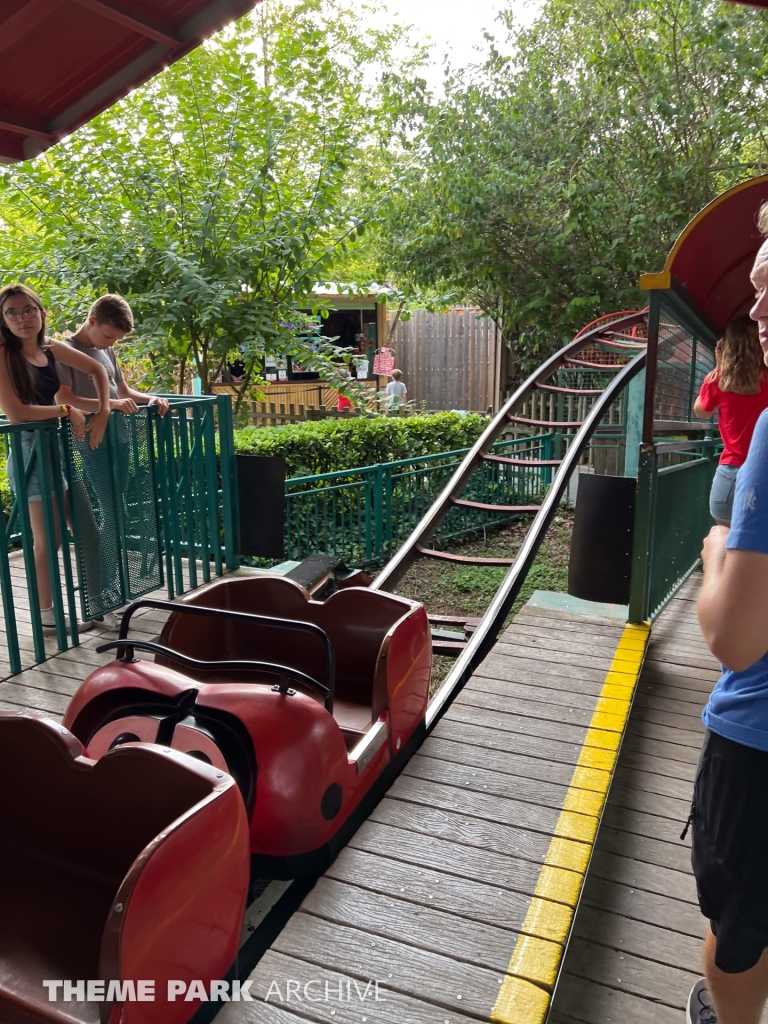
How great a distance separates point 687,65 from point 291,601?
27.4ft

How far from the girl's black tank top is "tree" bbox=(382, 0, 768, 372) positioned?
5179mm

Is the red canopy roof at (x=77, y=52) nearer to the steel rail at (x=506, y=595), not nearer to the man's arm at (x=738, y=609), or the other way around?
the steel rail at (x=506, y=595)

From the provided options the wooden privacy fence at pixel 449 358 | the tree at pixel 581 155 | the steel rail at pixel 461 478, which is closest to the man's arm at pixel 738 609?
the steel rail at pixel 461 478

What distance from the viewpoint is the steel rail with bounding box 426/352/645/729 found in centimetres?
334

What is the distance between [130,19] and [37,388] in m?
1.57

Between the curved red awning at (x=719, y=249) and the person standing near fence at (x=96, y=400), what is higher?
the curved red awning at (x=719, y=249)

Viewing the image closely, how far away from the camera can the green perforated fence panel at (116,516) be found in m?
3.39

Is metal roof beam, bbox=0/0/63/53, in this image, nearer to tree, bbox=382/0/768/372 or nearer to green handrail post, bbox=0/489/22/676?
green handrail post, bbox=0/489/22/676

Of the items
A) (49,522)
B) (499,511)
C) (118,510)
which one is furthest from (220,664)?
(499,511)

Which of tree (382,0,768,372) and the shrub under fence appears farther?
tree (382,0,768,372)

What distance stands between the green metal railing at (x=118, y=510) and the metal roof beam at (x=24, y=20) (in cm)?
154

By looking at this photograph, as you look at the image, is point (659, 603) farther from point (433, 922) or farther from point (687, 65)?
point (687, 65)

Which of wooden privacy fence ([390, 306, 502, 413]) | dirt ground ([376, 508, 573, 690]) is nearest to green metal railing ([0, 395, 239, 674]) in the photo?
dirt ground ([376, 508, 573, 690])

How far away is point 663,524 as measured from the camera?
3.85 meters
